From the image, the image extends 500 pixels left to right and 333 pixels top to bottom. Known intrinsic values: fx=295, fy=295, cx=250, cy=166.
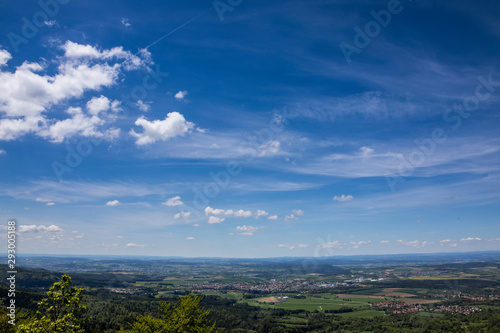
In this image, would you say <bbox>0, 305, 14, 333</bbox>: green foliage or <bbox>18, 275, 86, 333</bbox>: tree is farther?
<bbox>0, 305, 14, 333</bbox>: green foliage

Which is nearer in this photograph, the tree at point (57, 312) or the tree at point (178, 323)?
the tree at point (57, 312)

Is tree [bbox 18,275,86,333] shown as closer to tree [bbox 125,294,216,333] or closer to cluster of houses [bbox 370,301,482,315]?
tree [bbox 125,294,216,333]

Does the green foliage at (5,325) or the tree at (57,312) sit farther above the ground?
the tree at (57,312)

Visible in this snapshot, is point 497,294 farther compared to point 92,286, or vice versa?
point 92,286

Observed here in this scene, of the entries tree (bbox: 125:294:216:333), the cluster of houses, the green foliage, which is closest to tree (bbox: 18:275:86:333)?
tree (bbox: 125:294:216:333)

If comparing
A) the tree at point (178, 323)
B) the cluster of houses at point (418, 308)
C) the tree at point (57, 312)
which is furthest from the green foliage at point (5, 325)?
the cluster of houses at point (418, 308)

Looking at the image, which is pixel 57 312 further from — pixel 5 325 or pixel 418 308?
pixel 418 308

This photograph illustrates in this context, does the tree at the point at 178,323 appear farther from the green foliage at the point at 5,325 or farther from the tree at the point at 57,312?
the tree at the point at 57,312

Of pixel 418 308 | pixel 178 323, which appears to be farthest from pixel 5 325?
pixel 418 308

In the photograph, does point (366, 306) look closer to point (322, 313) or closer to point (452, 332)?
point (322, 313)

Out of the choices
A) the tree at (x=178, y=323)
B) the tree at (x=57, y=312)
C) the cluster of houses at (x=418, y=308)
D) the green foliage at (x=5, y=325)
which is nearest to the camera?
the tree at (x=57, y=312)

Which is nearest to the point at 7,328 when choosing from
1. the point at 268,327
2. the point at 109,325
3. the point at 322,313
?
the point at 109,325
